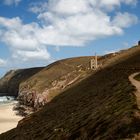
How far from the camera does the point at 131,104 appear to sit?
32406 millimetres

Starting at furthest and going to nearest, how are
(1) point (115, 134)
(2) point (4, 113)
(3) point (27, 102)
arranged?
(3) point (27, 102), (2) point (4, 113), (1) point (115, 134)

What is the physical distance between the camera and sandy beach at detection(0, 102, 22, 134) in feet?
352

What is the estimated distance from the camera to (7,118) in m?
130

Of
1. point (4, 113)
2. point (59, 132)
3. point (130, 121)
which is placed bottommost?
point (4, 113)

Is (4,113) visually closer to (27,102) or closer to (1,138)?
(27,102)

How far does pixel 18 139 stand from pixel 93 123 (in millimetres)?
17848

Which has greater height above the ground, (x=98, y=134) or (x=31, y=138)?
(x=98, y=134)

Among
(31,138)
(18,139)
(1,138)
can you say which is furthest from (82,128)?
(1,138)

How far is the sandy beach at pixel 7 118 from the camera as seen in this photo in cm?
10721

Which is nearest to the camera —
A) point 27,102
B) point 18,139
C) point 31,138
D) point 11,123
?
point 31,138

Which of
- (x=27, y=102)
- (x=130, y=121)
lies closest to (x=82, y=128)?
(x=130, y=121)

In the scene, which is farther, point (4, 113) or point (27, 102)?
point (27, 102)

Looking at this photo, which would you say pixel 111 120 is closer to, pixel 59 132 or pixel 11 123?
pixel 59 132

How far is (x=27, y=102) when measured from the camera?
158 meters
